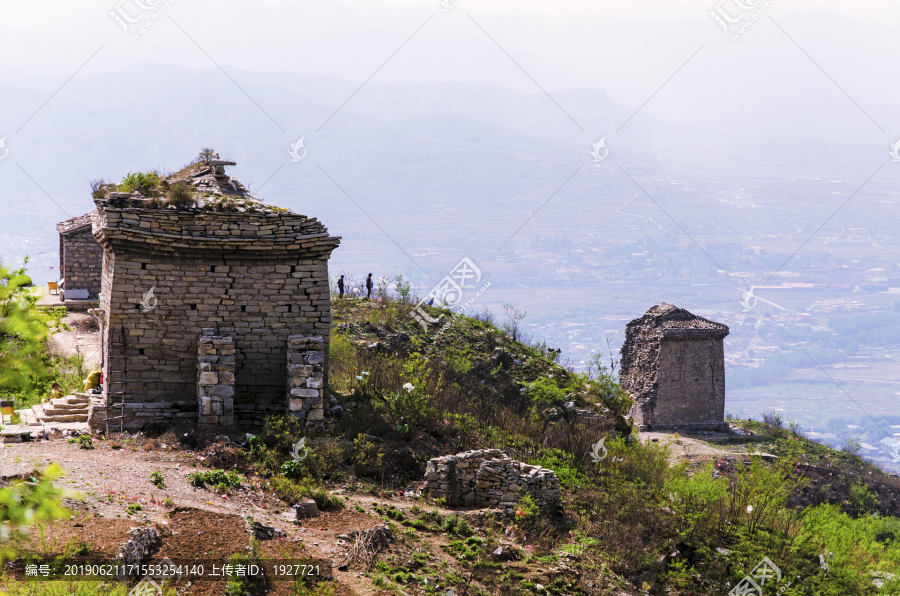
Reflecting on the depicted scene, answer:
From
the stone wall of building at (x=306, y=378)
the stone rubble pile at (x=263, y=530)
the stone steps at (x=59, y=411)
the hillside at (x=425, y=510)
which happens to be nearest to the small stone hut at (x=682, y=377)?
the hillside at (x=425, y=510)

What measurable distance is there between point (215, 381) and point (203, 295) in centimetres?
183

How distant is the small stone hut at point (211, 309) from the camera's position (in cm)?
1438

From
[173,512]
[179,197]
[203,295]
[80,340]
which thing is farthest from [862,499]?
[80,340]

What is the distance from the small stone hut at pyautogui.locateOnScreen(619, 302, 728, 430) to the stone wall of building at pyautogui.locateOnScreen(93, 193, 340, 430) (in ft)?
66.1

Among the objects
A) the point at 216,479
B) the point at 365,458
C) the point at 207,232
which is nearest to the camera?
the point at 216,479

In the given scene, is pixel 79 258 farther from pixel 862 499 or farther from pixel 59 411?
pixel 862 499

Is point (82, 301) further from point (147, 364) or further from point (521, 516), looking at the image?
point (521, 516)

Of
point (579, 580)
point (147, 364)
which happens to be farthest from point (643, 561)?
point (147, 364)

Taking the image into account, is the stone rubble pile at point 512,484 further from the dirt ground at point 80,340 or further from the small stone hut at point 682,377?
the small stone hut at point 682,377

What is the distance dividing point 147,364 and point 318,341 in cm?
329

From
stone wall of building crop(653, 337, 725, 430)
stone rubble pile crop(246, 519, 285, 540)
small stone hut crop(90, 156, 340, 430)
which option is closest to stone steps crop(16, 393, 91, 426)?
small stone hut crop(90, 156, 340, 430)

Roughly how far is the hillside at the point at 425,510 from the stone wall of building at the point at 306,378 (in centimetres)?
38

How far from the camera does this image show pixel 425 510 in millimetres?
13070

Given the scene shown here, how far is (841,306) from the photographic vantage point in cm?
17562
